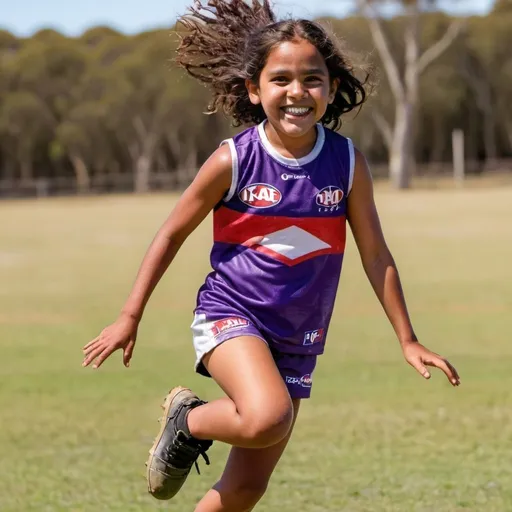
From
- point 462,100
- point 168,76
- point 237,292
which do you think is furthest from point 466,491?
point 462,100

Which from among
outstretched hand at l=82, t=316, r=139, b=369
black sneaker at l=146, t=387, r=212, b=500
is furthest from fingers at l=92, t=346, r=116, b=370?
black sneaker at l=146, t=387, r=212, b=500

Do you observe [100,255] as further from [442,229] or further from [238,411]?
[238,411]

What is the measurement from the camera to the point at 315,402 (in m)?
8.02

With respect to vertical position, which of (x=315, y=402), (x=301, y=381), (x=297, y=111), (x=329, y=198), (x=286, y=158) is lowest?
(x=315, y=402)

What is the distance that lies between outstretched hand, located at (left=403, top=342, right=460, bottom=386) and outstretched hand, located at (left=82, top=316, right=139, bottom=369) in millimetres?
1008

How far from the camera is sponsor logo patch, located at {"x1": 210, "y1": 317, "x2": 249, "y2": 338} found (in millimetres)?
4172

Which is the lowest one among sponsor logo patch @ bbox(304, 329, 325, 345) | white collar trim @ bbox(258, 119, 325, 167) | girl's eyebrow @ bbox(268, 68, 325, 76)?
sponsor logo patch @ bbox(304, 329, 325, 345)

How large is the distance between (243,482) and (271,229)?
91 centimetres

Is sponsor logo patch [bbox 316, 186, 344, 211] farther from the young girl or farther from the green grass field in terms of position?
the green grass field

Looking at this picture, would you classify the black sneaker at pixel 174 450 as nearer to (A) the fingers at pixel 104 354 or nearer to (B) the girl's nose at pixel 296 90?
(A) the fingers at pixel 104 354

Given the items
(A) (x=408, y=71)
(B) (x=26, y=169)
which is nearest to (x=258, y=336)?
(A) (x=408, y=71)

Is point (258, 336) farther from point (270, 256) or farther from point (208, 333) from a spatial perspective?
point (270, 256)

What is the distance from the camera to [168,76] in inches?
2675

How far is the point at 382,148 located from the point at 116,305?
2644 inches
